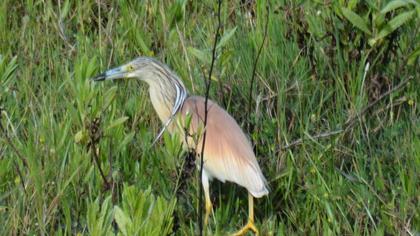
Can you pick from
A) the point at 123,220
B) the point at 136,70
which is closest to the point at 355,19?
the point at 136,70

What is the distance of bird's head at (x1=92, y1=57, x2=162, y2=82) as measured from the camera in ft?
17.1

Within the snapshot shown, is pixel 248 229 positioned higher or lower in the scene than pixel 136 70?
lower

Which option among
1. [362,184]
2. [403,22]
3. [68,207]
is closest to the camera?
[68,207]

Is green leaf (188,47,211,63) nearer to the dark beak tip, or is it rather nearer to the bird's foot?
the dark beak tip

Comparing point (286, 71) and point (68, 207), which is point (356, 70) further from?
point (68, 207)

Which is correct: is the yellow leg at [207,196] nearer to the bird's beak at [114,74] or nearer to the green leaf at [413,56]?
the bird's beak at [114,74]

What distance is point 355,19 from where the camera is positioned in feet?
17.1

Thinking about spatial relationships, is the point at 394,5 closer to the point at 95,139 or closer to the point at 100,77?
the point at 100,77

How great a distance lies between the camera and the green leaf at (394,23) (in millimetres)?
5180

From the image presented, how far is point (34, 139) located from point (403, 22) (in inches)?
57.8

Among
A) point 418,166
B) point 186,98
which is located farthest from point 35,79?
point 418,166

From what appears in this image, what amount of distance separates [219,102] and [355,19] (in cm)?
62

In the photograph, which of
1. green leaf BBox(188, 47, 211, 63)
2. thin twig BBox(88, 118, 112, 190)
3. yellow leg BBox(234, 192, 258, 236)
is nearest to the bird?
yellow leg BBox(234, 192, 258, 236)

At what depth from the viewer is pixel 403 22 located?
17.0 ft
